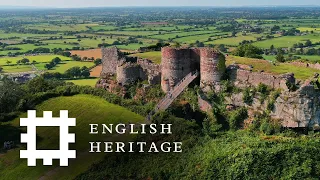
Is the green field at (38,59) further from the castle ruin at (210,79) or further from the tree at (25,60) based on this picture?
the castle ruin at (210,79)

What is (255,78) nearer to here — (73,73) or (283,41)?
(73,73)

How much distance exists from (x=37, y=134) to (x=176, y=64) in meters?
14.2

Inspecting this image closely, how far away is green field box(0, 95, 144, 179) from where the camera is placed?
31.2 m

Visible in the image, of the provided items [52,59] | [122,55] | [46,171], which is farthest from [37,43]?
[46,171]

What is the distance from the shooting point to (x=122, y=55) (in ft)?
160

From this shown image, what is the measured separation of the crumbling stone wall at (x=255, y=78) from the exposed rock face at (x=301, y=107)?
1.13m

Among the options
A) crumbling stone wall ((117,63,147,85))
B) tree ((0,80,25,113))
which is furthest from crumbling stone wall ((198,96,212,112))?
tree ((0,80,25,113))

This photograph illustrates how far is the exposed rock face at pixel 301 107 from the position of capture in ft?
109

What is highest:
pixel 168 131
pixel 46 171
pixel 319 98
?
pixel 319 98

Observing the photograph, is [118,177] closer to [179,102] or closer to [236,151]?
[236,151]

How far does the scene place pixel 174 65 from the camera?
40.7 meters

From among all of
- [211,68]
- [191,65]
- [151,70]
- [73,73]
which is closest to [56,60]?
[73,73]

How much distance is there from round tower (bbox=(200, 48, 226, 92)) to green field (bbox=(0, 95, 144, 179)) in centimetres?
674

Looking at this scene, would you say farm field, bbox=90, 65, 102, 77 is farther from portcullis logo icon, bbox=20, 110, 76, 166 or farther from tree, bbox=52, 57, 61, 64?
portcullis logo icon, bbox=20, 110, 76, 166
